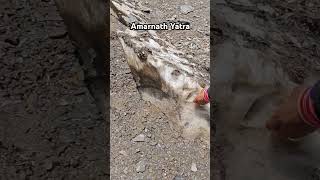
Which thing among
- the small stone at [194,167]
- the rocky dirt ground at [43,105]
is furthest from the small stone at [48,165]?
the small stone at [194,167]

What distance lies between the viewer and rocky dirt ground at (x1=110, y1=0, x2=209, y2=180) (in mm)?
2113

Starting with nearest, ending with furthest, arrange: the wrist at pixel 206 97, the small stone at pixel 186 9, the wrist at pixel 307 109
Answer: the wrist at pixel 307 109 → the wrist at pixel 206 97 → the small stone at pixel 186 9

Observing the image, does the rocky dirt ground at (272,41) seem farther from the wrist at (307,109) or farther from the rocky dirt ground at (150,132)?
the wrist at (307,109)

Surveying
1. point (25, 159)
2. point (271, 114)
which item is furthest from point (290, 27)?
point (25, 159)

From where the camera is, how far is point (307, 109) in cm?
154

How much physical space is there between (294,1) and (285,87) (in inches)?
45.3

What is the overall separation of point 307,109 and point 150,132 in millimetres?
881

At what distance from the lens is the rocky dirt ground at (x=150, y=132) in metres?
2.11

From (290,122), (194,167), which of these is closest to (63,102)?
(194,167)

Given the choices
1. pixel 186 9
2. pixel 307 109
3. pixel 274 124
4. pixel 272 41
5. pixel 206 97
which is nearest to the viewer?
pixel 307 109

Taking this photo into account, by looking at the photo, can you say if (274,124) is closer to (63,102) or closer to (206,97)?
(206,97)

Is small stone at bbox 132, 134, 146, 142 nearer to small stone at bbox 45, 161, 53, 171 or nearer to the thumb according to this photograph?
small stone at bbox 45, 161, 53, 171

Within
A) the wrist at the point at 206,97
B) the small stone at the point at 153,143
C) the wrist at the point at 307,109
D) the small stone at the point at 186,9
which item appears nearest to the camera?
the wrist at the point at 307,109

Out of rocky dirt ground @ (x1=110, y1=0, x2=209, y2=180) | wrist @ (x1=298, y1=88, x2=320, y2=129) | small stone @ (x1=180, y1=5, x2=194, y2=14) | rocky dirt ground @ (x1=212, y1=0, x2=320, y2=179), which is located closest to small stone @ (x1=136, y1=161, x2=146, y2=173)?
rocky dirt ground @ (x1=110, y1=0, x2=209, y2=180)
